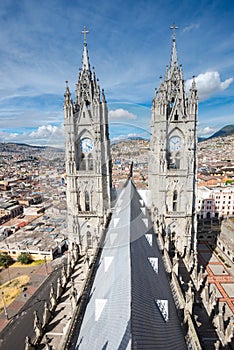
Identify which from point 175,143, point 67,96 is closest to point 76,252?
point 175,143

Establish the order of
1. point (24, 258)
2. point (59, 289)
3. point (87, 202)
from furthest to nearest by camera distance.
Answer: point (24, 258)
point (87, 202)
point (59, 289)

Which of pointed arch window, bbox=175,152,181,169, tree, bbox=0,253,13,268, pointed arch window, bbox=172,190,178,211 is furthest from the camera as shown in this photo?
tree, bbox=0,253,13,268

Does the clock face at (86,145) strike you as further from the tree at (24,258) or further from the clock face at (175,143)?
the tree at (24,258)

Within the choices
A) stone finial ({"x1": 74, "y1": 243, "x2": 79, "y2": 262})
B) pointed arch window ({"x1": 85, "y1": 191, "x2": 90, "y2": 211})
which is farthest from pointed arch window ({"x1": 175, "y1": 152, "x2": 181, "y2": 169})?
stone finial ({"x1": 74, "y1": 243, "x2": 79, "y2": 262})

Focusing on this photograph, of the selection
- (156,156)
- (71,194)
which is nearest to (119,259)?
(71,194)

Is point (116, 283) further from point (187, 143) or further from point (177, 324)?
point (187, 143)

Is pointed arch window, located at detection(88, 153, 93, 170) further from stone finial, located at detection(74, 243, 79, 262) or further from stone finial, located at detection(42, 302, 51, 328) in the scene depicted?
stone finial, located at detection(42, 302, 51, 328)

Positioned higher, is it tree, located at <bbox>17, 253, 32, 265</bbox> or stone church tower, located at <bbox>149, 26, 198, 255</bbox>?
stone church tower, located at <bbox>149, 26, 198, 255</bbox>

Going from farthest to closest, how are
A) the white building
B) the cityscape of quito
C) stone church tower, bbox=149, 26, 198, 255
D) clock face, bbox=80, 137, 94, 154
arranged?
the white building → clock face, bbox=80, 137, 94, 154 → stone church tower, bbox=149, 26, 198, 255 → the cityscape of quito

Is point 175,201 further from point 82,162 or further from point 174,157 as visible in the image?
point 82,162
